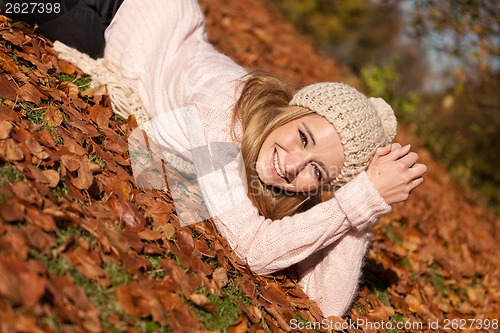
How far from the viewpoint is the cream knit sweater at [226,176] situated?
2750mm

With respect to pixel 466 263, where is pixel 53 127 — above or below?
above

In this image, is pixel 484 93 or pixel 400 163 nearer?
pixel 400 163

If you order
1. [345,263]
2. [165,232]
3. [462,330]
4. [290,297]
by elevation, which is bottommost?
[462,330]

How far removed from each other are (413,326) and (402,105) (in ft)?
18.1

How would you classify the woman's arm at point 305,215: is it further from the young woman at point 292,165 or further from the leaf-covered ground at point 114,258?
the leaf-covered ground at point 114,258

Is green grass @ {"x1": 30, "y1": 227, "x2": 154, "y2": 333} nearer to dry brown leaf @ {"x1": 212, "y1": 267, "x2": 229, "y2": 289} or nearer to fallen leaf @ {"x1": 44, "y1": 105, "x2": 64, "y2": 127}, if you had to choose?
dry brown leaf @ {"x1": 212, "y1": 267, "x2": 229, "y2": 289}

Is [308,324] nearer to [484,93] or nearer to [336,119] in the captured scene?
[336,119]

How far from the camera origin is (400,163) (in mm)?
2770

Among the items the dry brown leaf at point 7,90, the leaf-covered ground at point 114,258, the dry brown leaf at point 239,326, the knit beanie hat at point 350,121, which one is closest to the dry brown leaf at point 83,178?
the leaf-covered ground at point 114,258

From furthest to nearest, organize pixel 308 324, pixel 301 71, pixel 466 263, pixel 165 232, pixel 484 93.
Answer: pixel 484 93 → pixel 301 71 → pixel 466 263 → pixel 308 324 → pixel 165 232

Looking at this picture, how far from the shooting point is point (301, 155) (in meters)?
2.83

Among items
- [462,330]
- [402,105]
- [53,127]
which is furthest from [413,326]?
[402,105]

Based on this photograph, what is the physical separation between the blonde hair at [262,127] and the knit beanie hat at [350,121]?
113 millimetres

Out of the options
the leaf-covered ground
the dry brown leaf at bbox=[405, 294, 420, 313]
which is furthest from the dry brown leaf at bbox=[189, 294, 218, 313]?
the dry brown leaf at bbox=[405, 294, 420, 313]
